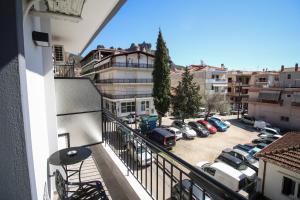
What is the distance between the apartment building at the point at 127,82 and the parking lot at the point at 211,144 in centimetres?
925

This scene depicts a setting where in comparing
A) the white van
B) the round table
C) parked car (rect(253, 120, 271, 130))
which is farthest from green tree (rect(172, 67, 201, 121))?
the round table

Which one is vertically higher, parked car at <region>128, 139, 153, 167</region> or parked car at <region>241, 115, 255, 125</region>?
parked car at <region>128, 139, 153, 167</region>

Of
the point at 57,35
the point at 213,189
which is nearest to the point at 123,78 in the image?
→ the point at 57,35

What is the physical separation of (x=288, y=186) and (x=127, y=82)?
17.7 metres

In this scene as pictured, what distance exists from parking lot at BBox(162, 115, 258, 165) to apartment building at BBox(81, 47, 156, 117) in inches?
364

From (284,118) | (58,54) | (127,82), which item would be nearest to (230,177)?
(58,54)

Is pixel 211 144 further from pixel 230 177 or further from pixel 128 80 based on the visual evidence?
pixel 128 80

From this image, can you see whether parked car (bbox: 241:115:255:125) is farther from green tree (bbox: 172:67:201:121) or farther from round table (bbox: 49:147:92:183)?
round table (bbox: 49:147:92:183)

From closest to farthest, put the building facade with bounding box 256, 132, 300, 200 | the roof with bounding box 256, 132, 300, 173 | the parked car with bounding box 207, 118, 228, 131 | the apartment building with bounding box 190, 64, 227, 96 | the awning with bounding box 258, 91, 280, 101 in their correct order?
the roof with bounding box 256, 132, 300, 173 → the building facade with bounding box 256, 132, 300, 200 → the parked car with bounding box 207, 118, 228, 131 → the awning with bounding box 258, 91, 280, 101 → the apartment building with bounding box 190, 64, 227, 96

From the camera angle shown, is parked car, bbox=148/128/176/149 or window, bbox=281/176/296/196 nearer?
window, bbox=281/176/296/196

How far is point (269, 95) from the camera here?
20.6m

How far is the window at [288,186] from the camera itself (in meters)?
6.68

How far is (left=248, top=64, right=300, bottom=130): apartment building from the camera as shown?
60.6ft

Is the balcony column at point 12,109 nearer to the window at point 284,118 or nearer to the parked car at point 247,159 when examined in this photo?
the parked car at point 247,159
